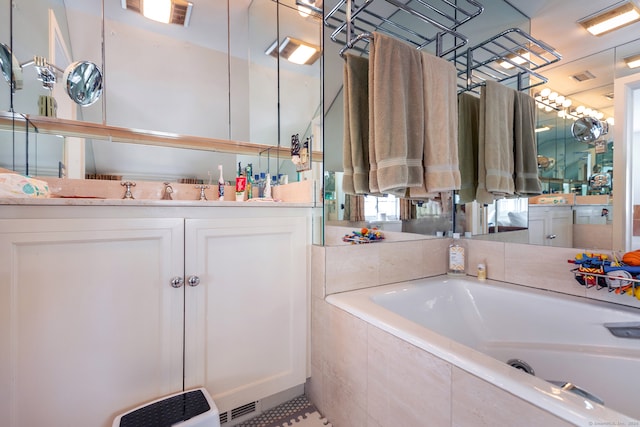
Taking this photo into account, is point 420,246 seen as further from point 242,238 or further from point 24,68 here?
point 24,68

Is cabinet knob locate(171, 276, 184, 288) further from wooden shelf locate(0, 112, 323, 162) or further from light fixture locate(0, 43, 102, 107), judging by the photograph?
light fixture locate(0, 43, 102, 107)

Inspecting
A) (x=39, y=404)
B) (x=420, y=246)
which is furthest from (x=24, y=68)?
(x=420, y=246)

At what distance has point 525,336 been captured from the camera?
1.29 meters

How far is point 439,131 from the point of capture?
1.28 m

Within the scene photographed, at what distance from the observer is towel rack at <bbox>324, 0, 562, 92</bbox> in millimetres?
1356

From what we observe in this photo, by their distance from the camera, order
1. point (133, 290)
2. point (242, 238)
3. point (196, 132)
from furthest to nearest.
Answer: point (196, 132) < point (242, 238) < point (133, 290)

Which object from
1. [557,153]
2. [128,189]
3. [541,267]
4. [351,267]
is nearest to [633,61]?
[557,153]

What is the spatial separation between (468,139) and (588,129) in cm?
53

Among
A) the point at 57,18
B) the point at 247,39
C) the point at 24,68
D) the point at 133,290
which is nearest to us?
the point at 133,290

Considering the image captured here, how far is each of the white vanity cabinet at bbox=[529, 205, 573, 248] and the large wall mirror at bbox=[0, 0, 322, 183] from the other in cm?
121

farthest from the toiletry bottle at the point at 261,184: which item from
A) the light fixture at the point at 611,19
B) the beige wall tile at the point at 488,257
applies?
the light fixture at the point at 611,19

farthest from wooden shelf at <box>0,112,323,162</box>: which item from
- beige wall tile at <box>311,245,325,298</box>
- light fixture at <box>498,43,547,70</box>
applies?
light fixture at <box>498,43,547,70</box>

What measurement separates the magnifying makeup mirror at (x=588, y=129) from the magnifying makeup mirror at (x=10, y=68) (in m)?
2.61

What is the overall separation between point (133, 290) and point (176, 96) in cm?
138
